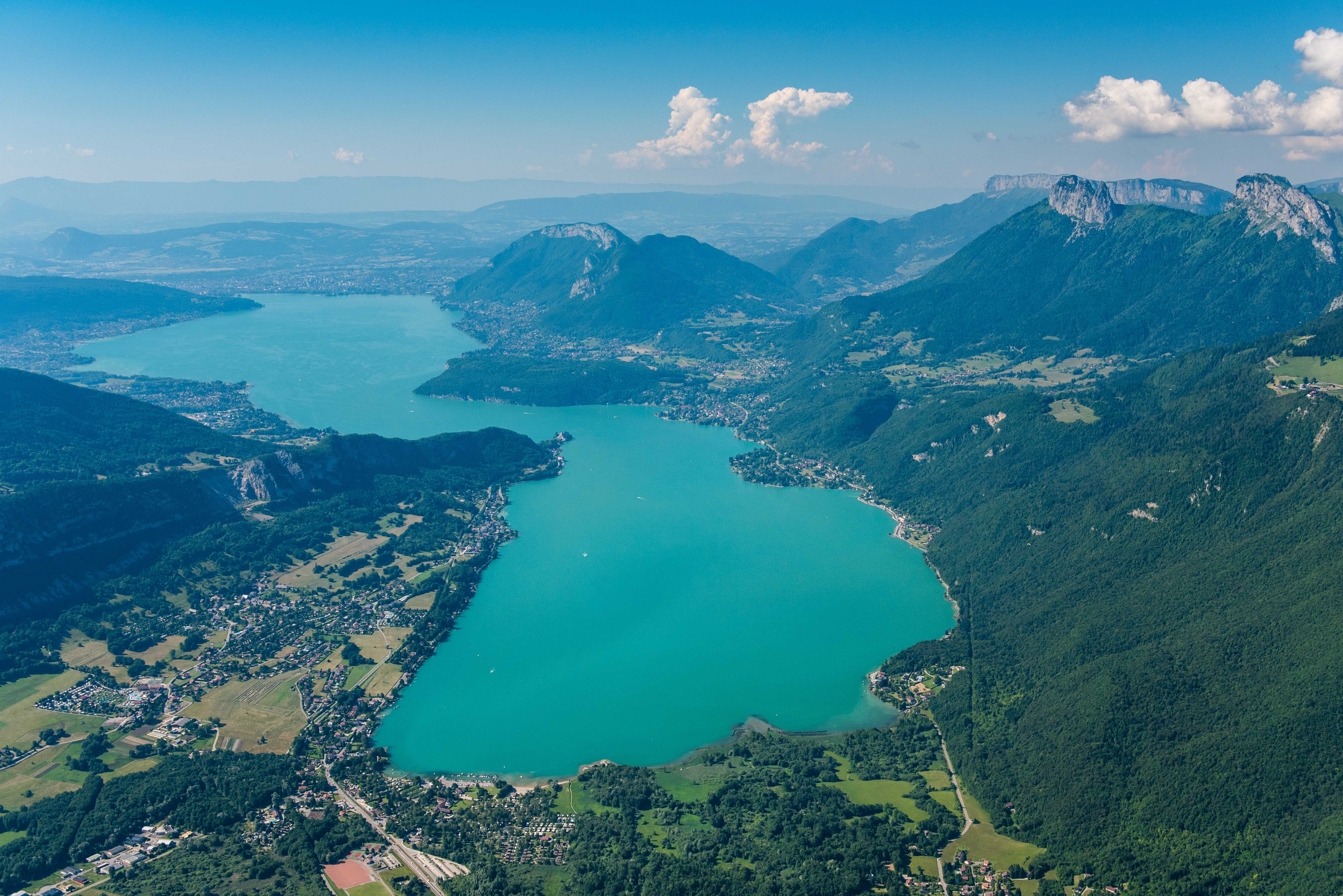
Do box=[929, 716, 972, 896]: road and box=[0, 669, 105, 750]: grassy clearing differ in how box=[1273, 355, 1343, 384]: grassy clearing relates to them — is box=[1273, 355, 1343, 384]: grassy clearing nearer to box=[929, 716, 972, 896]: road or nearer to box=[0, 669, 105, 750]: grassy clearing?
box=[929, 716, 972, 896]: road

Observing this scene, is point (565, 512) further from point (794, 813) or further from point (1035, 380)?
point (1035, 380)

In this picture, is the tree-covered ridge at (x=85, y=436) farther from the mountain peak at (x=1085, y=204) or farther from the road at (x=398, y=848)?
the mountain peak at (x=1085, y=204)

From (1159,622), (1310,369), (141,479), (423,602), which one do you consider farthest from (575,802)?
(1310,369)

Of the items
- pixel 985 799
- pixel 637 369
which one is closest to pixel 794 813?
pixel 985 799

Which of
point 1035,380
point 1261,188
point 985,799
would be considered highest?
point 1261,188

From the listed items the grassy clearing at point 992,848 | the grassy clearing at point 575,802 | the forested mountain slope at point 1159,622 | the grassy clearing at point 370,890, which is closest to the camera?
the grassy clearing at point 370,890

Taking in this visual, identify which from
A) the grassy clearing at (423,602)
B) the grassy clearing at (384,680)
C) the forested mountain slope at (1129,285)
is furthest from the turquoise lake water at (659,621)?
the forested mountain slope at (1129,285)
